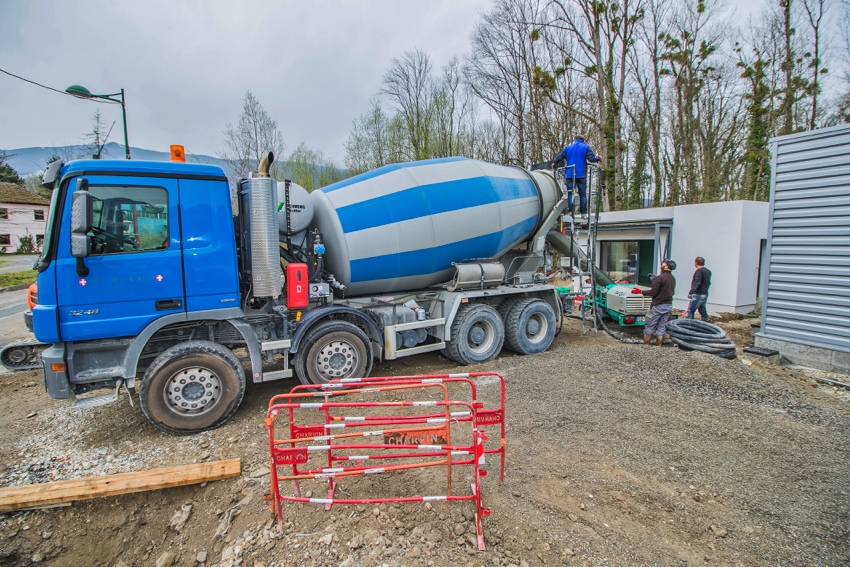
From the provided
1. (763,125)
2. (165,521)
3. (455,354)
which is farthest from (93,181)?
(763,125)

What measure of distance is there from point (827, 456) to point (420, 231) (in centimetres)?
519

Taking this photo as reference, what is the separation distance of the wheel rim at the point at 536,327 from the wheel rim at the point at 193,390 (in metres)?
5.35

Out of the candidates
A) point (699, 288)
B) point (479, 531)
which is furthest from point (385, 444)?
point (699, 288)

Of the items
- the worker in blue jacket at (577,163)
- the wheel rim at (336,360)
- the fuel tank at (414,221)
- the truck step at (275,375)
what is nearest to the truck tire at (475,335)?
the fuel tank at (414,221)

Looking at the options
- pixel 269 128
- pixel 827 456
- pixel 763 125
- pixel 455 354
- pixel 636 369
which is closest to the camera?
pixel 827 456

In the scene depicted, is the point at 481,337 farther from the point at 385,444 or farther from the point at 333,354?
the point at 385,444

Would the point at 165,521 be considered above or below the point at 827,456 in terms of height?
below

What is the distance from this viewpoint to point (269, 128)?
21516 millimetres

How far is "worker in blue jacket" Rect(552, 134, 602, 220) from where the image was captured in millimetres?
8125

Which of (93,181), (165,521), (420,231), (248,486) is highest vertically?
(93,181)

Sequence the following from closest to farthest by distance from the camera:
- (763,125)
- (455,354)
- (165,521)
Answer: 1. (165,521)
2. (455,354)
3. (763,125)

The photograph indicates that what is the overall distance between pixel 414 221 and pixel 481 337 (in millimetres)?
2451

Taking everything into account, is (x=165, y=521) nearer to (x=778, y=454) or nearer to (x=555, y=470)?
(x=555, y=470)

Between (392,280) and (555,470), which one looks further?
(392,280)
